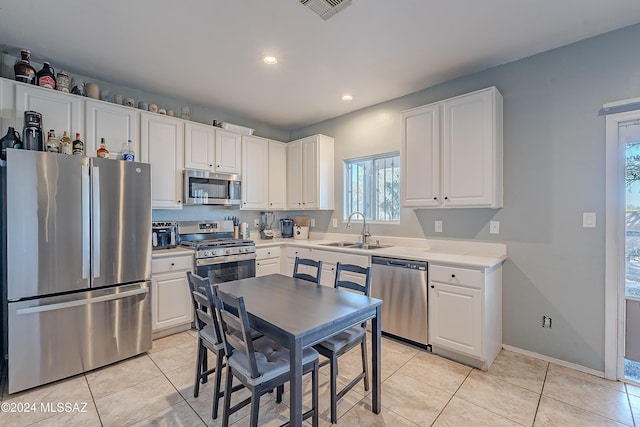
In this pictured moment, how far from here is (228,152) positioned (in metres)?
3.91

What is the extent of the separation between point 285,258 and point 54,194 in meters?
2.57

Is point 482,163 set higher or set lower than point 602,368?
higher

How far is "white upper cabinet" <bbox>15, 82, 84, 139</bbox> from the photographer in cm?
Result: 251

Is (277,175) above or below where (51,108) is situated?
below

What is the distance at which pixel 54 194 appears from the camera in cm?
228

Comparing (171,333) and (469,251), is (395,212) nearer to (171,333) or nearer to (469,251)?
(469,251)

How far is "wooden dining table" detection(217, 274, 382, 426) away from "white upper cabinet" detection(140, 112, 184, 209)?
169 cm

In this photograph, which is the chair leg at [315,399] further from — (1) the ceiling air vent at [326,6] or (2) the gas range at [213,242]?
(1) the ceiling air vent at [326,6]

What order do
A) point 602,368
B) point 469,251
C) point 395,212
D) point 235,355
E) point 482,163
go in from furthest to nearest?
point 395,212, point 469,251, point 482,163, point 602,368, point 235,355

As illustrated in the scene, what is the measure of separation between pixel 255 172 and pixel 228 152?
0.49m

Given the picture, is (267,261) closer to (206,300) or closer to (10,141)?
(206,300)

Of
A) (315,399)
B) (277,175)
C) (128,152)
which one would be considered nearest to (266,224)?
(277,175)

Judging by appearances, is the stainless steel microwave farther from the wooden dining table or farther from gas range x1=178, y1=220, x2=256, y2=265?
the wooden dining table

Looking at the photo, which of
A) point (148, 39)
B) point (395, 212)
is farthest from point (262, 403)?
point (148, 39)
